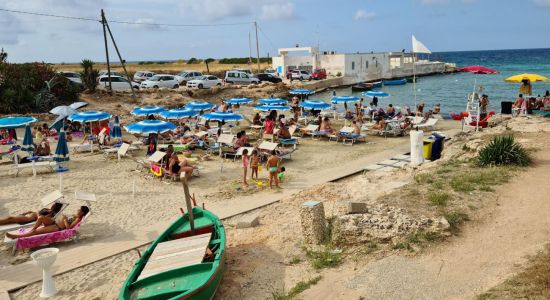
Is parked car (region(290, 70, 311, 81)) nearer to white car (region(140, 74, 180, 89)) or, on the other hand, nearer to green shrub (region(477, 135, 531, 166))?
white car (region(140, 74, 180, 89))

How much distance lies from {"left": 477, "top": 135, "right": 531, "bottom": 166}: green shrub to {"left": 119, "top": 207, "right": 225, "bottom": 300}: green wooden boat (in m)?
7.25

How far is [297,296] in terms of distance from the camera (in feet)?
21.4

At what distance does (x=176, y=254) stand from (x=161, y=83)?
31.6 meters

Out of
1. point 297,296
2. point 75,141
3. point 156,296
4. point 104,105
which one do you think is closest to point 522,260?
point 297,296

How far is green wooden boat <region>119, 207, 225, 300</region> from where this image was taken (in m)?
6.36

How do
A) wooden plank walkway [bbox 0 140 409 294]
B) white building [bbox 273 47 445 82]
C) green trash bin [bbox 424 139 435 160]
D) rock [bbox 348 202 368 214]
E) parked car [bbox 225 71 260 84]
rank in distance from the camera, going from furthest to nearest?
1. white building [bbox 273 47 445 82]
2. parked car [bbox 225 71 260 84]
3. green trash bin [bbox 424 139 435 160]
4. rock [bbox 348 202 368 214]
5. wooden plank walkway [bbox 0 140 409 294]

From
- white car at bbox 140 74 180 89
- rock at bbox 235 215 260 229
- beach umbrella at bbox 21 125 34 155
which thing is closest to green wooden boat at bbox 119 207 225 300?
rock at bbox 235 215 260 229

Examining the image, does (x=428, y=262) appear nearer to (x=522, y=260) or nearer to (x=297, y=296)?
(x=522, y=260)

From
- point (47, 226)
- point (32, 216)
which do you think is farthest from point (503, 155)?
point (32, 216)

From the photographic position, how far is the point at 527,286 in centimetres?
580

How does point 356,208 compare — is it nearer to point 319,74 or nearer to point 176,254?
point 176,254

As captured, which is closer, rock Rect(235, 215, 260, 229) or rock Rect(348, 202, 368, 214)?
rock Rect(348, 202, 368, 214)

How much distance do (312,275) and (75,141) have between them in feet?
53.9

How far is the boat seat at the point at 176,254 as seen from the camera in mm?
6910
